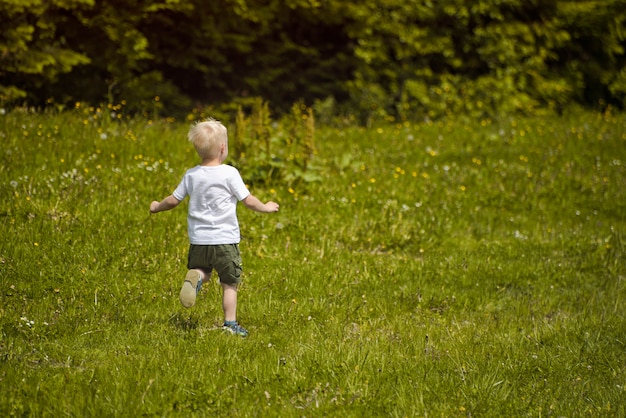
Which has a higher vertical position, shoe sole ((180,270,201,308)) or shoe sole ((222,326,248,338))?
shoe sole ((180,270,201,308))

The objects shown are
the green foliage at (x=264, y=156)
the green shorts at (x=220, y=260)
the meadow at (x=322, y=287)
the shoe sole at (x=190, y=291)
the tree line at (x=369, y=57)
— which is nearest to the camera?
the meadow at (x=322, y=287)

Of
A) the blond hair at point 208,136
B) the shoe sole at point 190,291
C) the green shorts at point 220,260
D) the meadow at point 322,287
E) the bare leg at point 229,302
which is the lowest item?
the meadow at point 322,287

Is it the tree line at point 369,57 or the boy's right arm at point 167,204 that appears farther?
the tree line at point 369,57

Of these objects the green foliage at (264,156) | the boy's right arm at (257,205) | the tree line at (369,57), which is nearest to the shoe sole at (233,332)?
the boy's right arm at (257,205)

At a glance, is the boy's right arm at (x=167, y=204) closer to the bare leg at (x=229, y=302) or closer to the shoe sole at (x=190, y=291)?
the shoe sole at (x=190, y=291)

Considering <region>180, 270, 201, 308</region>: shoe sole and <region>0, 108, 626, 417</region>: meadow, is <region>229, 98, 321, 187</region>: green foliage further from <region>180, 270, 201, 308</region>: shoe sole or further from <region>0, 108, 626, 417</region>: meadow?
<region>180, 270, 201, 308</region>: shoe sole

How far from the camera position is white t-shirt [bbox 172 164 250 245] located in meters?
4.51

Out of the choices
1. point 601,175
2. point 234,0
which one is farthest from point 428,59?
point 601,175

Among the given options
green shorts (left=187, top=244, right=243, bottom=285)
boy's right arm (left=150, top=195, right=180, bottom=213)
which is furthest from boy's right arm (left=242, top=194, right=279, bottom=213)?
boy's right arm (left=150, top=195, right=180, bottom=213)

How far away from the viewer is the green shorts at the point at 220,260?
4547 millimetres

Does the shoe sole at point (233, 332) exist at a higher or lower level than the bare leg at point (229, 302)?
lower

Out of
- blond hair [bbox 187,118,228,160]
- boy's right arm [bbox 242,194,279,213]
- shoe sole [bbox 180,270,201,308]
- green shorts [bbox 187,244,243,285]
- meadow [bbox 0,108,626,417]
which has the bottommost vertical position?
meadow [bbox 0,108,626,417]

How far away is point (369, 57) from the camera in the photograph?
13945 mm

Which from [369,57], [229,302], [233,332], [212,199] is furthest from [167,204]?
[369,57]
